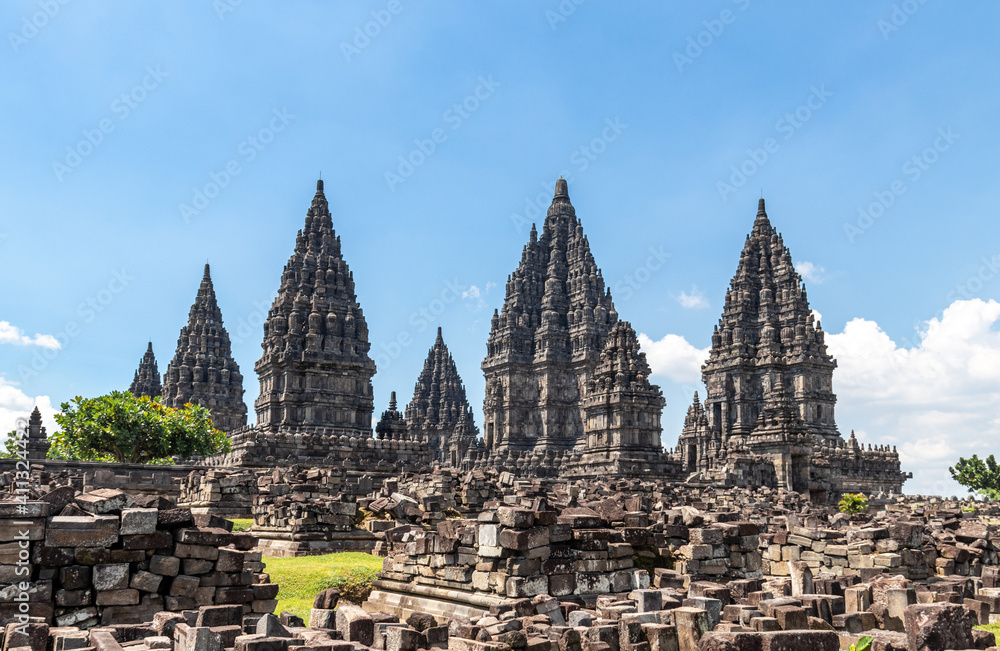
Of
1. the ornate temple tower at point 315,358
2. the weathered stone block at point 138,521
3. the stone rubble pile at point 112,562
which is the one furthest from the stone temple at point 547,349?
the weathered stone block at point 138,521

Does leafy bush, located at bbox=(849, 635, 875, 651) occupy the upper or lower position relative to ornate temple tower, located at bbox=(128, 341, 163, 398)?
lower

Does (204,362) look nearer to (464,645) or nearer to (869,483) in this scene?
(869,483)

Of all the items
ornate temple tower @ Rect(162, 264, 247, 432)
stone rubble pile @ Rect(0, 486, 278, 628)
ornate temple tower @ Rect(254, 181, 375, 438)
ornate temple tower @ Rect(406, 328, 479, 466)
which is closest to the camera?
stone rubble pile @ Rect(0, 486, 278, 628)

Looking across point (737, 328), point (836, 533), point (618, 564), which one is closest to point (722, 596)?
point (618, 564)

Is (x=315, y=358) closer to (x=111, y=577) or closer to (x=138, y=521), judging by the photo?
(x=138, y=521)

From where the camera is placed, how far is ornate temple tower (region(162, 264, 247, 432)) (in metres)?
65.6

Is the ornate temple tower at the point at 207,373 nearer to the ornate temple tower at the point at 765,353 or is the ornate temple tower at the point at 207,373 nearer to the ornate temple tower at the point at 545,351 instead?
the ornate temple tower at the point at 545,351

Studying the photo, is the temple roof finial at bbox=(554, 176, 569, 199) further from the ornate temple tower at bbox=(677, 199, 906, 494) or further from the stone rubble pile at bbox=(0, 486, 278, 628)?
the stone rubble pile at bbox=(0, 486, 278, 628)

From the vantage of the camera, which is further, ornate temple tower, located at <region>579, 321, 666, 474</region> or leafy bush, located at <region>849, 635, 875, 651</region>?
ornate temple tower, located at <region>579, 321, 666, 474</region>

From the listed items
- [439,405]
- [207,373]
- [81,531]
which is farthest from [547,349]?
[81,531]

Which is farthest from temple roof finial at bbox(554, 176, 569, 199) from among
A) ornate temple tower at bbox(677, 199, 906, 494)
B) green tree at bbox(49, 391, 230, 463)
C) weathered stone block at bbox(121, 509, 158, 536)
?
weathered stone block at bbox(121, 509, 158, 536)

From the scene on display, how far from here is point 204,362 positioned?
221ft

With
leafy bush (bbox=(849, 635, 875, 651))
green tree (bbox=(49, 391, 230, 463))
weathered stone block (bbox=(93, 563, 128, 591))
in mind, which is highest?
green tree (bbox=(49, 391, 230, 463))

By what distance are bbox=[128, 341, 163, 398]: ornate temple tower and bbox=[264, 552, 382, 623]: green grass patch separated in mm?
65745
